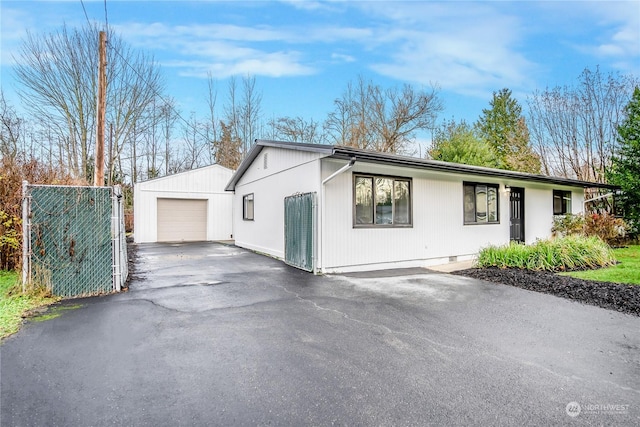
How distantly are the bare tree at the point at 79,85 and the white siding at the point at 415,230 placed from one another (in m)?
14.4

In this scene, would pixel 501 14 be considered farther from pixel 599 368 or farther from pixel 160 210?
pixel 160 210

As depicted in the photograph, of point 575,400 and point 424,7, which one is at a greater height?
point 424,7

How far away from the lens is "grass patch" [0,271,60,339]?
3.89 meters

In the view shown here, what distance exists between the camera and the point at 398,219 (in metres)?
8.55

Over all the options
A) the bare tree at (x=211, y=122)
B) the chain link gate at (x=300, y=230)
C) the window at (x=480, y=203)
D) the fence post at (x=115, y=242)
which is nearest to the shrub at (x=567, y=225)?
the window at (x=480, y=203)

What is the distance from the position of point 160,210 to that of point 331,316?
1405cm

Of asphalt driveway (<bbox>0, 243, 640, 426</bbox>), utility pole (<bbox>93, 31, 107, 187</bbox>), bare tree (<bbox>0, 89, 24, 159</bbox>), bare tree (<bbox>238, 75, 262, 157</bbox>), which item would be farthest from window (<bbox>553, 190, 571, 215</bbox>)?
bare tree (<bbox>0, 89, 24, 159</bbox>)

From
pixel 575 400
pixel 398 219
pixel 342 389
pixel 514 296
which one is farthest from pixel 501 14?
pixel 342 389

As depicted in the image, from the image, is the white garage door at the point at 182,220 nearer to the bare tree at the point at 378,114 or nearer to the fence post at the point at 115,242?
the bare tree at the point at 378,114

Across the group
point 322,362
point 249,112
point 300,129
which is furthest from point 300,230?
point 249,112

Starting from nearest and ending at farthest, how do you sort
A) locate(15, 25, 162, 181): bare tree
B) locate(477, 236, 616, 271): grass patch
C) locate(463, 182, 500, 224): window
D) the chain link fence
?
the chain link fence, locate(477, 236, 616, 271): grass patch, locate(463, 182, 500, 224): window, locate(15, 25, 162, 181): bare tree

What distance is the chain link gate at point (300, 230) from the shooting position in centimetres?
761

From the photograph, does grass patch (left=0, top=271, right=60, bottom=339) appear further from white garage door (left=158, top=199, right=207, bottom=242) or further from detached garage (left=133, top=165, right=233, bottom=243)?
white garage door (left=158, top=199, right=207, bottom=242)

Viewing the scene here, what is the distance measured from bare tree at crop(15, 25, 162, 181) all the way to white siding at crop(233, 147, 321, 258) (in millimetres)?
9208
